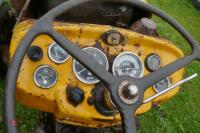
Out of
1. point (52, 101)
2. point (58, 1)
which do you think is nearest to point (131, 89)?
point (52, 101)

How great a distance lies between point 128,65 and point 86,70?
7.8 inches

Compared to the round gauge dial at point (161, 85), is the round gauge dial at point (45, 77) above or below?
above

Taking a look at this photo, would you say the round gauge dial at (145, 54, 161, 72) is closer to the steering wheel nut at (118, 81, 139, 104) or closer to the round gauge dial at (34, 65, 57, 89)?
the round gauge dial at (34, 65, 57, 89)

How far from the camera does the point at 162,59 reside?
2.34 meters

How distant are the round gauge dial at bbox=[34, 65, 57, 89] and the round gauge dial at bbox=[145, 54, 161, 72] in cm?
46

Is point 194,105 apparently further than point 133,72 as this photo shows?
Yes

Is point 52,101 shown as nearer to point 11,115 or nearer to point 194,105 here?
point 11,115

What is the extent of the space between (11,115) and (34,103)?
549 millimetres

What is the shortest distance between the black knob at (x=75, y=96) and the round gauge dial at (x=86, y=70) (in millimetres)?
79

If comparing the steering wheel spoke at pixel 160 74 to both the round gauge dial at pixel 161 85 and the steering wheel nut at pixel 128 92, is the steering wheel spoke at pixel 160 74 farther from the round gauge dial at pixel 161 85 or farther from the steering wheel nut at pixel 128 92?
the round gauge dial at pixel 161 85

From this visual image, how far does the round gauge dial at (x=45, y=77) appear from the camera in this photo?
2.10 meters

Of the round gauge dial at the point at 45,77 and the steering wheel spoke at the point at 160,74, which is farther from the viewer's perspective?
the round gauge dial at the point at 45,77

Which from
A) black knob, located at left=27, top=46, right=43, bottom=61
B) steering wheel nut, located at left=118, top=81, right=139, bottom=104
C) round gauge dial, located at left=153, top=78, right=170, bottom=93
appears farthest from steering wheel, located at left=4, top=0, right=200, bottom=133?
round gauge dial, located at left=153, top=78, right=170, bottom=93

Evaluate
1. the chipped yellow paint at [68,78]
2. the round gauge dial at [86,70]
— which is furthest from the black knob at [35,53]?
the round gauge dial at [86,70]
